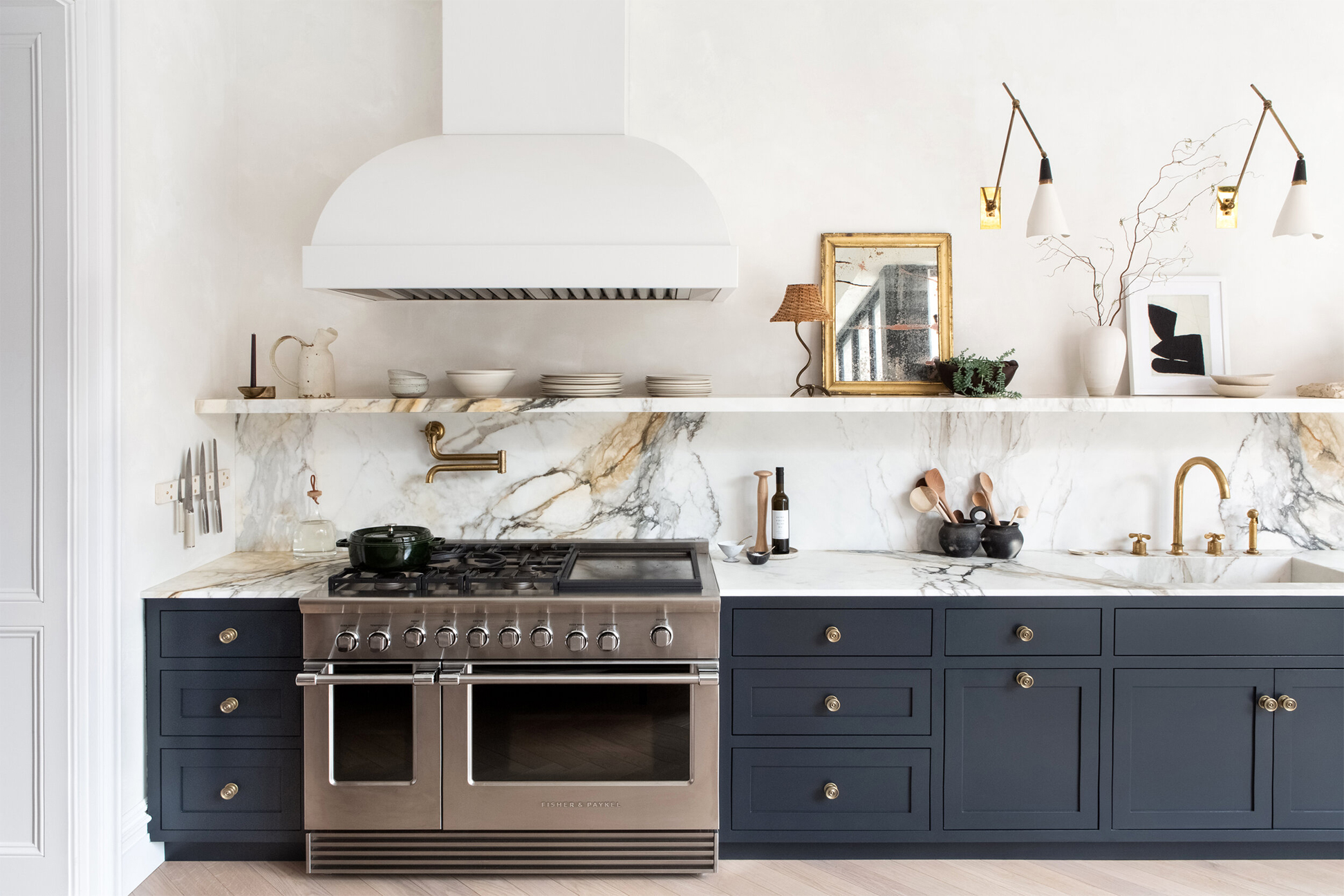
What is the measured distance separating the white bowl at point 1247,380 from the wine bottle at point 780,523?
154cm

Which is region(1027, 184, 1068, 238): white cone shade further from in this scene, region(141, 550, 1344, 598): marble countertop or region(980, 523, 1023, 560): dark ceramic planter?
region(141, 550, 1344, 598): marble countertop

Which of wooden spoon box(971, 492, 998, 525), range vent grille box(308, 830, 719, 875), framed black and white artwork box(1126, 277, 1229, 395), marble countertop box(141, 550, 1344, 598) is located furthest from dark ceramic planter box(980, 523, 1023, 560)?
range vent grille box(308, 830, 719, 875)

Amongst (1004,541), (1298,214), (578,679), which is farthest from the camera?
(1004,541)

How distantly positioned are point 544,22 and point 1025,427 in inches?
85.9

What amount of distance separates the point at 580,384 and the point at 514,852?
4.77 ft

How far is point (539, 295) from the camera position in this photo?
9.25 ft

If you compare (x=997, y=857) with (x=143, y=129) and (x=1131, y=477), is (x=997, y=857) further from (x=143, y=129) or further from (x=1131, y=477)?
(x=143, y=129)

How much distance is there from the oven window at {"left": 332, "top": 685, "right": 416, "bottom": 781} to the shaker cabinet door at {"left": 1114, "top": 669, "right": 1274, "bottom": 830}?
211 centimetres

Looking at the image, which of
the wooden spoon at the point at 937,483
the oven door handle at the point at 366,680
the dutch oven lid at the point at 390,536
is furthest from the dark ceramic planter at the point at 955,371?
the oven door handle at the point at 366,680

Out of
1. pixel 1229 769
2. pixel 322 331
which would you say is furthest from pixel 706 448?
pixel 1229 769

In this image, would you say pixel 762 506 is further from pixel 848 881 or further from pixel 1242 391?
pixel 1242 391

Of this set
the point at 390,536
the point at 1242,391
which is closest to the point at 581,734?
the point at 390,536

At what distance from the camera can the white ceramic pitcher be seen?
2.90 m

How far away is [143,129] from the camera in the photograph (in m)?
2.46
